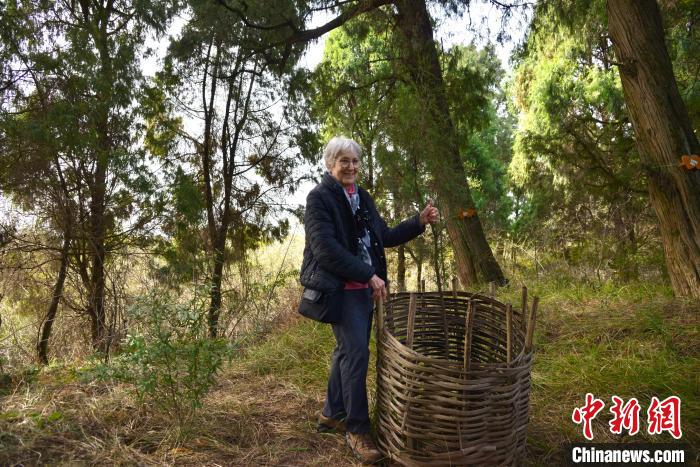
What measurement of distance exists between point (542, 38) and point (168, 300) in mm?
5378

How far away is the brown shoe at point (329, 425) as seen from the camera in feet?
8.74

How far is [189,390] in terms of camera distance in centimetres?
260

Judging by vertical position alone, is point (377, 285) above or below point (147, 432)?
above

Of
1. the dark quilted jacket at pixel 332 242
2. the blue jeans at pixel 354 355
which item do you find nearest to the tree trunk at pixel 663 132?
the dark quilted jacket at pixel 332 242

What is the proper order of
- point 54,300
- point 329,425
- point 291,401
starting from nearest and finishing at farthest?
1. point 329,425
2. point 291,401
3. point 54,300

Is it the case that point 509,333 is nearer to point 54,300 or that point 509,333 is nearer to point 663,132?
point 663,132

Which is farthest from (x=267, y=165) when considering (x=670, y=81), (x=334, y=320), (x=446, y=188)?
(x=334, y=320)

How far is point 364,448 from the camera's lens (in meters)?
2.38

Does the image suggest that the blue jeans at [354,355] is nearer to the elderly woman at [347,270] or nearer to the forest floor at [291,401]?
the elderly woman at [347,270]

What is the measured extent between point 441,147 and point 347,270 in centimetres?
295

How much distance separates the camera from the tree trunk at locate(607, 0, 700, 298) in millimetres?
4164

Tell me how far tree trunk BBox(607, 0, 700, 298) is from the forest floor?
480 millimetres

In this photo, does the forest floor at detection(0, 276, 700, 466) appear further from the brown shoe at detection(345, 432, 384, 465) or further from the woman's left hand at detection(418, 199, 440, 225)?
the woman's left hand at detection(418, 199, 440, 225)

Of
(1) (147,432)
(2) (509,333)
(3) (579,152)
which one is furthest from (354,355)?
(3) (579,152)
